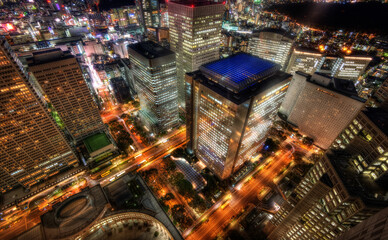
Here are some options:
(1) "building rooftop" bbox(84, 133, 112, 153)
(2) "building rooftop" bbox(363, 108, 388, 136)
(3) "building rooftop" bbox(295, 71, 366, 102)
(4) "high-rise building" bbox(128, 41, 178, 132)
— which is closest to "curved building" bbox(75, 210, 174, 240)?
(2) "building rooftop" bbox(363, 108, 388, 136)

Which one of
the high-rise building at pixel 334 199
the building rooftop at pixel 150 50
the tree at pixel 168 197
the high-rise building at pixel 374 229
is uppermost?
the high-rise building at pixel 374 229

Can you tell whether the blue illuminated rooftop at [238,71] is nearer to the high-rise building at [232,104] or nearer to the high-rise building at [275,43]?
the high-rise building at [232,104]

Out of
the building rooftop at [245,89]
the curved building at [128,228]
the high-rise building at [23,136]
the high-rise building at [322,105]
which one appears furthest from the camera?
the high-rise building at [322,105]

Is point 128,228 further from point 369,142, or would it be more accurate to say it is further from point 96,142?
point 96,142

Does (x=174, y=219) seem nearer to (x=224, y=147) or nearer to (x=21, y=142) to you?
(x=224, y=147)

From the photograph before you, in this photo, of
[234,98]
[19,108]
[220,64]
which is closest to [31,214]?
[19,108]

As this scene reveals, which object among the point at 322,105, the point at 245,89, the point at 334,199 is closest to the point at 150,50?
the point at 245,89

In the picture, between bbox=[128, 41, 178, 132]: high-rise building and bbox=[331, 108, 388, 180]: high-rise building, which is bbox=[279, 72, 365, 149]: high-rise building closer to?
bbox=[331, 108, 388, 180]: high-rise building

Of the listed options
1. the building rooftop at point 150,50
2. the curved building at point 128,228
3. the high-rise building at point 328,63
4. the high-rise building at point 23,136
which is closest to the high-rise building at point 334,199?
the curved building at point 128,228
